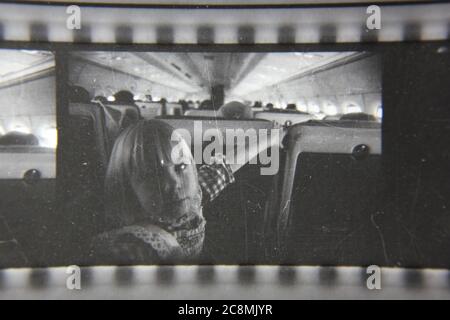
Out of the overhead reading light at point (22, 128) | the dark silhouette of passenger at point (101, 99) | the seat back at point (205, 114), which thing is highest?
the dark silhouette of passenger at point (101, 99)

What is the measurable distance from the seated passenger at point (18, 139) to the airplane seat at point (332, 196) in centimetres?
133

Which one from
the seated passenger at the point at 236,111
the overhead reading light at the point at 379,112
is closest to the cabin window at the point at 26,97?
the seated passenger at the point at 236,111

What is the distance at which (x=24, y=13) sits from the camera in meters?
1.77

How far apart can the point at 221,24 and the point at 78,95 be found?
32.6 inches

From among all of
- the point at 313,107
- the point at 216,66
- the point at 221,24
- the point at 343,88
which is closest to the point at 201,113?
the point at 216,66

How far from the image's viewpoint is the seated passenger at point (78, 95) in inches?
72.0

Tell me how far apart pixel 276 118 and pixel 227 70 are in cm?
36

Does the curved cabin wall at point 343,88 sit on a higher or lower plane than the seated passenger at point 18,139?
higher

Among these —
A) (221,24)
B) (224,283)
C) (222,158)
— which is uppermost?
(221,24)

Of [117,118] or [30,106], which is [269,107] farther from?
[30,106]

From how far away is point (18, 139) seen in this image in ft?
6.06

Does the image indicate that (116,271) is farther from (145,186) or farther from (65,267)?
(145,186)

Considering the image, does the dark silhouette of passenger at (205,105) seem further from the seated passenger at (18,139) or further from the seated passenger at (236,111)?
the seated passenger at (18,139)
